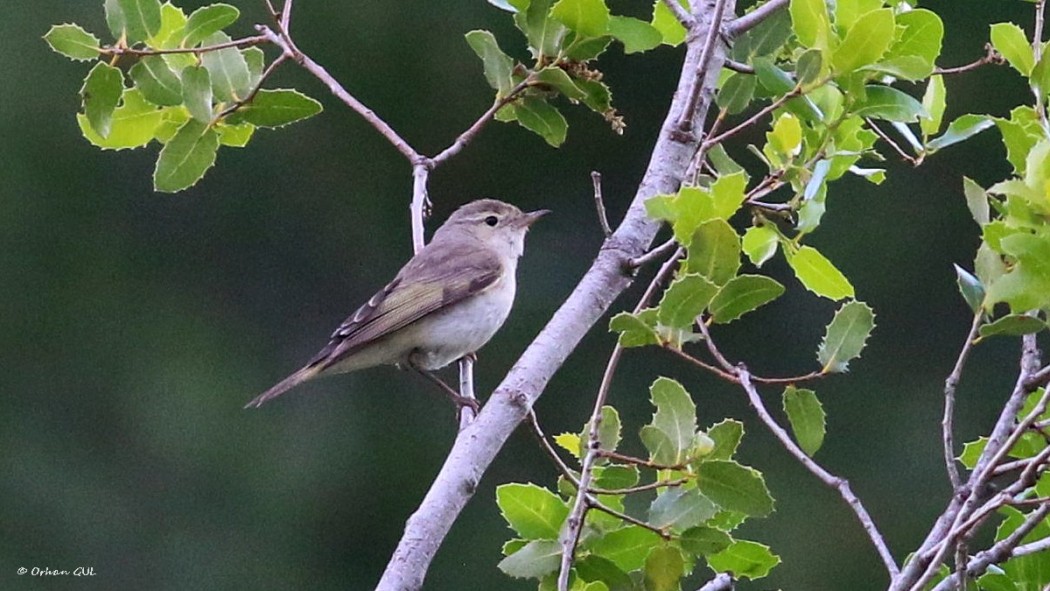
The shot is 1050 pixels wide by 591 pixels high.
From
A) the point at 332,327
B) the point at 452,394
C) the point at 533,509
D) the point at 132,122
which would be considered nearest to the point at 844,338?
the point at 533,509

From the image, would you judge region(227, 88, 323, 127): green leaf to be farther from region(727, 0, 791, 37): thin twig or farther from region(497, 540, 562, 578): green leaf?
region(497, 540, 562, 578): green leaf

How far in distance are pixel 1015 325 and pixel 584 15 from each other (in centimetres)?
105

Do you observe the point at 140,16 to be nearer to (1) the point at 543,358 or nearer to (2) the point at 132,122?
(2) the point at 132,122

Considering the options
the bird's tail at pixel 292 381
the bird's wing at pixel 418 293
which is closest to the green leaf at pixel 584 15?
the bird's wing at pixel 418 293

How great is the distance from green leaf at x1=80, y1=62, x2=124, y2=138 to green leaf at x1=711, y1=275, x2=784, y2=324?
Answer: 1.19m

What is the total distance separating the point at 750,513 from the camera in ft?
8.89

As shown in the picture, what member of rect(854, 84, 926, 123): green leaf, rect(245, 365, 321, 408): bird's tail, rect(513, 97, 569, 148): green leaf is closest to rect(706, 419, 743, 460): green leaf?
rect(854, 84, 926, 123): green leaf

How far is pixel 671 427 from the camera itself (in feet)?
9.10

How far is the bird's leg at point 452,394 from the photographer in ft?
12.6

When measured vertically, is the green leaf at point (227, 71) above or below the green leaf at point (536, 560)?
above

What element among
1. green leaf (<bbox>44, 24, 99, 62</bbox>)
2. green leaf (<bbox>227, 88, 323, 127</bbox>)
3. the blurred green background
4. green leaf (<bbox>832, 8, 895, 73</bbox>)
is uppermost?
green leaf (<bbox>44, 24, 99, 62</bbox>)

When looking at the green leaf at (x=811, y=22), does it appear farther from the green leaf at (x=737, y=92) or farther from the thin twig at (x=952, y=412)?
the thin twig at (x=952, y=412)

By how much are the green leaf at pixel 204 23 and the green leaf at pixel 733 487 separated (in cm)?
122

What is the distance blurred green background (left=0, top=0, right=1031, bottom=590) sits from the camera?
10719mm
